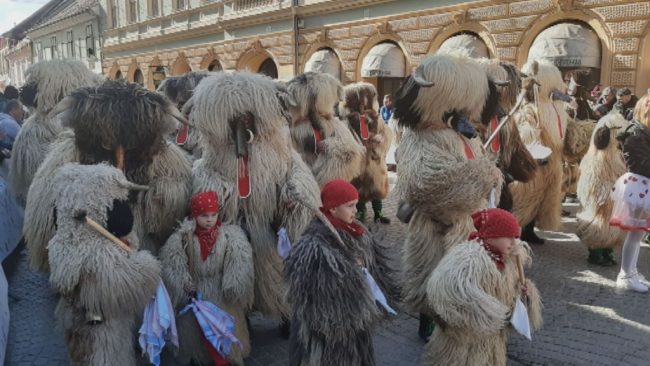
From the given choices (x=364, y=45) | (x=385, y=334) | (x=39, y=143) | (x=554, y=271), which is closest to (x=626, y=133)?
(x=554, y=271)

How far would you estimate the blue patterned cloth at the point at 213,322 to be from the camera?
3180 mm

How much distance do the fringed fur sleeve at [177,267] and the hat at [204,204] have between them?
144 mm

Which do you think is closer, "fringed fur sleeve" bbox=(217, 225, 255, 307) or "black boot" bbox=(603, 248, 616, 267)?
"fringed fur sleeve" bbox=(217, 225, 255, 307)

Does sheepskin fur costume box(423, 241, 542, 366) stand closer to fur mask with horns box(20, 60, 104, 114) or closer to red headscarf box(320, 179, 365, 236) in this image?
red headscarf box(320, 179, 365, 236)

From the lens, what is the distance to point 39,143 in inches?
195

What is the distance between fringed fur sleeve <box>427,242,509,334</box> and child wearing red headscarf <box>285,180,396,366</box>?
34 centimetres

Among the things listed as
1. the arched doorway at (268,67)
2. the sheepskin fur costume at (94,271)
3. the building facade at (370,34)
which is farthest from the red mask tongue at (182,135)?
the arched doorway at (268,67)

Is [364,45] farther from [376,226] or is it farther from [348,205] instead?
[348,205]

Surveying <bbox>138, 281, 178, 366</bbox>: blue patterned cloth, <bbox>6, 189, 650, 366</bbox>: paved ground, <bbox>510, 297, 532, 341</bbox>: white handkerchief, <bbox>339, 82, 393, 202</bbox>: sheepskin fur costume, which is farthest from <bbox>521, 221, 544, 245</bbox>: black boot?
<bbox>138, 281, 178, 366</bbox>: blue patterned cloth

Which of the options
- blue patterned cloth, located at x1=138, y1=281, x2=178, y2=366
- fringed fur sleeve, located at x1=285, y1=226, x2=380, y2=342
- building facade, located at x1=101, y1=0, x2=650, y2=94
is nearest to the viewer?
fringed fur sleeve, located at x1=285, y1=226, x2=380, y2=342

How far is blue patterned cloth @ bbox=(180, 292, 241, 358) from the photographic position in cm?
318

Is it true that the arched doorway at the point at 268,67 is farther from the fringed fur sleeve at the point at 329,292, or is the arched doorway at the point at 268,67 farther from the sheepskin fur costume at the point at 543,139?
the fringed fur sleeve at the point at 329,292

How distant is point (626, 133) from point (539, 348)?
2.18 metres

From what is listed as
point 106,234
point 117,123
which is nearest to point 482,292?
point 106,234
